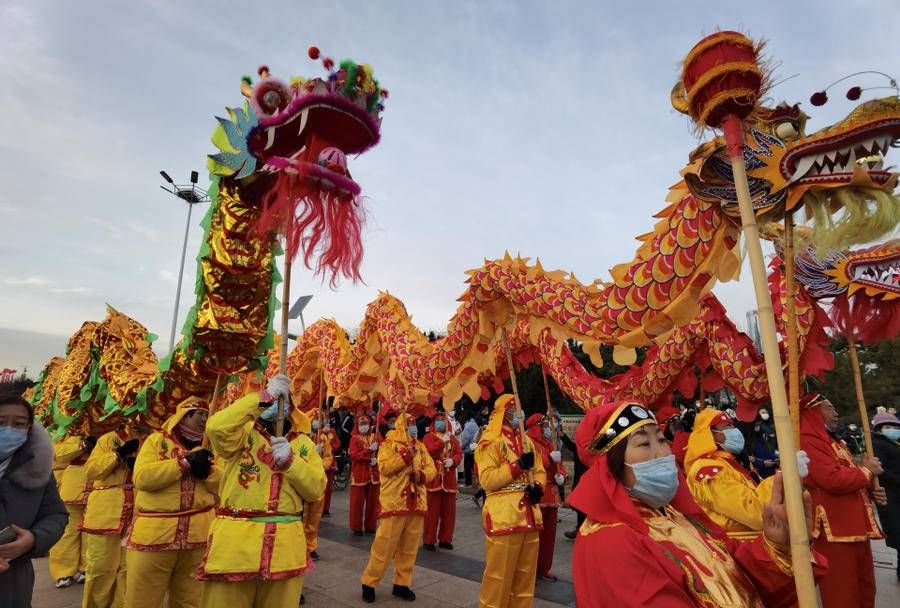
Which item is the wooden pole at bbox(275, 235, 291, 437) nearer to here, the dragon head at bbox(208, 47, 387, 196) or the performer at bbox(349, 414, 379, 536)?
the dragon head at bbox(208, 47, 387, 196)

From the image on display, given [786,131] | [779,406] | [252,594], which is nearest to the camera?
[779,406]

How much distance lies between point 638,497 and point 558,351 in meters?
2.67

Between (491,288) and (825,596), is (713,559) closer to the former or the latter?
(825,596)

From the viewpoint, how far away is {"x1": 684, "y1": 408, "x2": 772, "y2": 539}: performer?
3500mm

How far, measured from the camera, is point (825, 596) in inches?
139

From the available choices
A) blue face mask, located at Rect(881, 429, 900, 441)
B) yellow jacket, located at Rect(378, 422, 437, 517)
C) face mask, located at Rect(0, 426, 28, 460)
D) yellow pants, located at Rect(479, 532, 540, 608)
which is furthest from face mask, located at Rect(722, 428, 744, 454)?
face mask, located at Rect(0, 426, 28, 460)

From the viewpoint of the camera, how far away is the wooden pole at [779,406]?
165 centimetres

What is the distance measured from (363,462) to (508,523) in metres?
4.53

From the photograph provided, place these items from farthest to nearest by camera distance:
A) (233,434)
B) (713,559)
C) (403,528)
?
(403,528), (233,434), (713,559)

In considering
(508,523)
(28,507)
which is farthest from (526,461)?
(28,507)

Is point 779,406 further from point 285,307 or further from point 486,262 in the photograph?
point 486,262

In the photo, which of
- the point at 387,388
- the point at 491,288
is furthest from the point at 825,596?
the point at 387,388

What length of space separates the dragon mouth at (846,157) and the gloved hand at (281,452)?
9.37 ft

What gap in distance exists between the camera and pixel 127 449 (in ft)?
15.9
